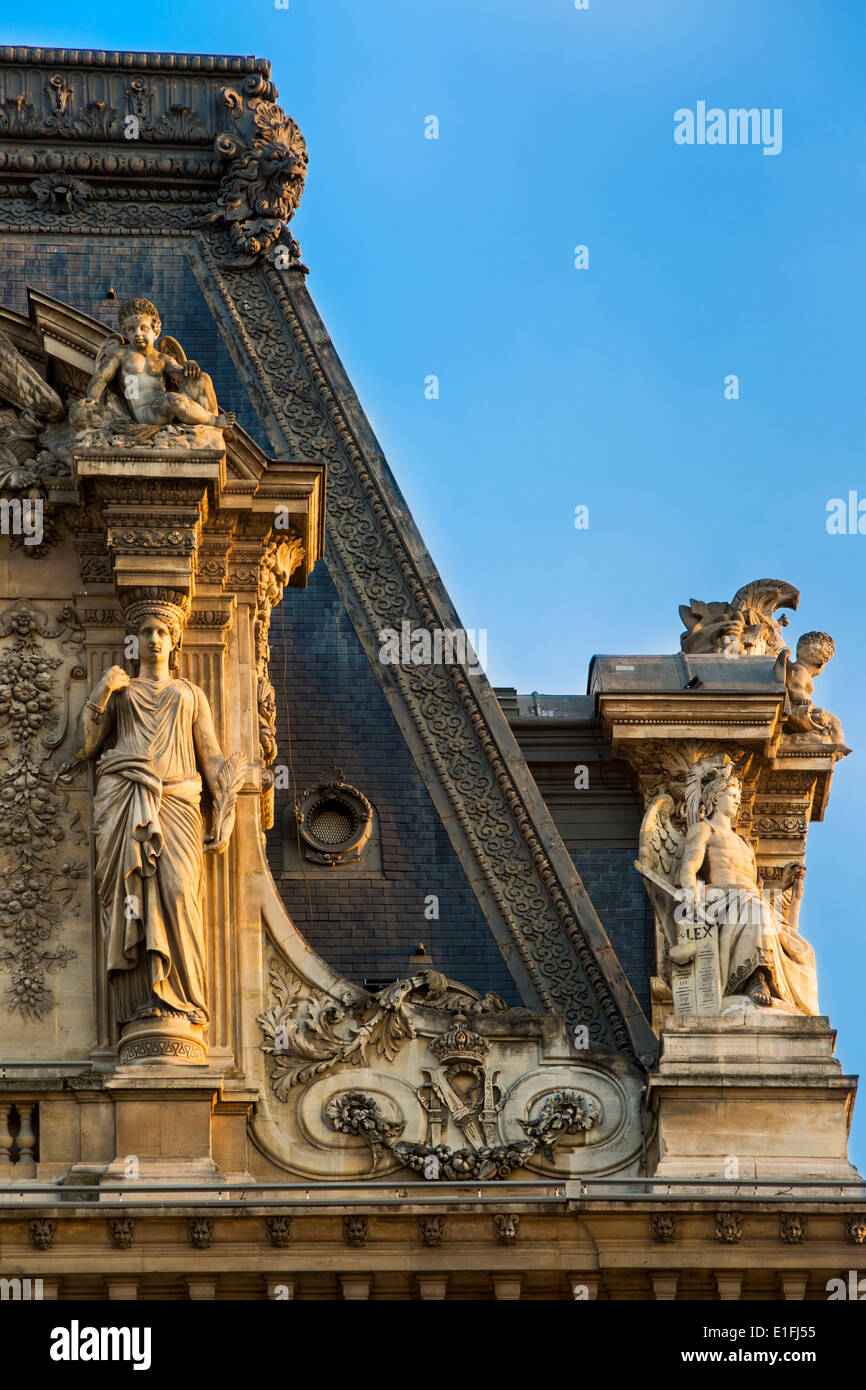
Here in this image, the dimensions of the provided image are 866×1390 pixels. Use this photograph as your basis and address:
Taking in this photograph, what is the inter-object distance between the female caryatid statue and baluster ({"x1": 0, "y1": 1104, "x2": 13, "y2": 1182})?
897 mm

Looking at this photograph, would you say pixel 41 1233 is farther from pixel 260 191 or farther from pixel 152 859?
pixel 260 191

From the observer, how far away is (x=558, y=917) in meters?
27.6

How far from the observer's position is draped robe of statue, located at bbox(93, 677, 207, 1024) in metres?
25.1

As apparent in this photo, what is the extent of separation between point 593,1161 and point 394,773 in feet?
12.8

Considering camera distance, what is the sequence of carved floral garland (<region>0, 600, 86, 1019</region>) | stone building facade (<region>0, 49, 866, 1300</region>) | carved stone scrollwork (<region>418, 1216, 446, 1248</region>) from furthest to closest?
1. carved floral garland (<region>0, 600, 86, 1019</region>)
2. stone building facade (<region>0, 49, 866, 1300</region>)
3. carved stone scrollwork (<region>418, 1216, 446, 1248</region>)

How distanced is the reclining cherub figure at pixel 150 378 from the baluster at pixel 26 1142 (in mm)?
4664

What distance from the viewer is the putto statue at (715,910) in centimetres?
2581

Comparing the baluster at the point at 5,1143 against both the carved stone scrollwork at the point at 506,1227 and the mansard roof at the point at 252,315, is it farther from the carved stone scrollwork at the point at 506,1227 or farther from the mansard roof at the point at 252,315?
the mansard roof at the point at 252,315

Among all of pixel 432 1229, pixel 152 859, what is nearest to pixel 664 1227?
pixel 432 1229

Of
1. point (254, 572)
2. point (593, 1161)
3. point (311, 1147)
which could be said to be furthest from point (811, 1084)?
point (254, 572)

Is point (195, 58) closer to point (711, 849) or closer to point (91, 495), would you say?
point (91, 495)

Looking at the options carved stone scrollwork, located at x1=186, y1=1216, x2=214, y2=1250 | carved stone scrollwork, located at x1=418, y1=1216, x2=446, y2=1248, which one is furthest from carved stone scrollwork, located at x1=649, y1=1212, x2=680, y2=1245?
carved stone scrollwork, located at x1=186, y1=1216, x2=214, y2=1250

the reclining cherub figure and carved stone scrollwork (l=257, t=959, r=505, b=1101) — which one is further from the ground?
the reclining cherub figure

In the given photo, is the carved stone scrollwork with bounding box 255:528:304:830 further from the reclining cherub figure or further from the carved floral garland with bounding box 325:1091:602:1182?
the carved floral garland with bounding box 325:1091:602:1182
